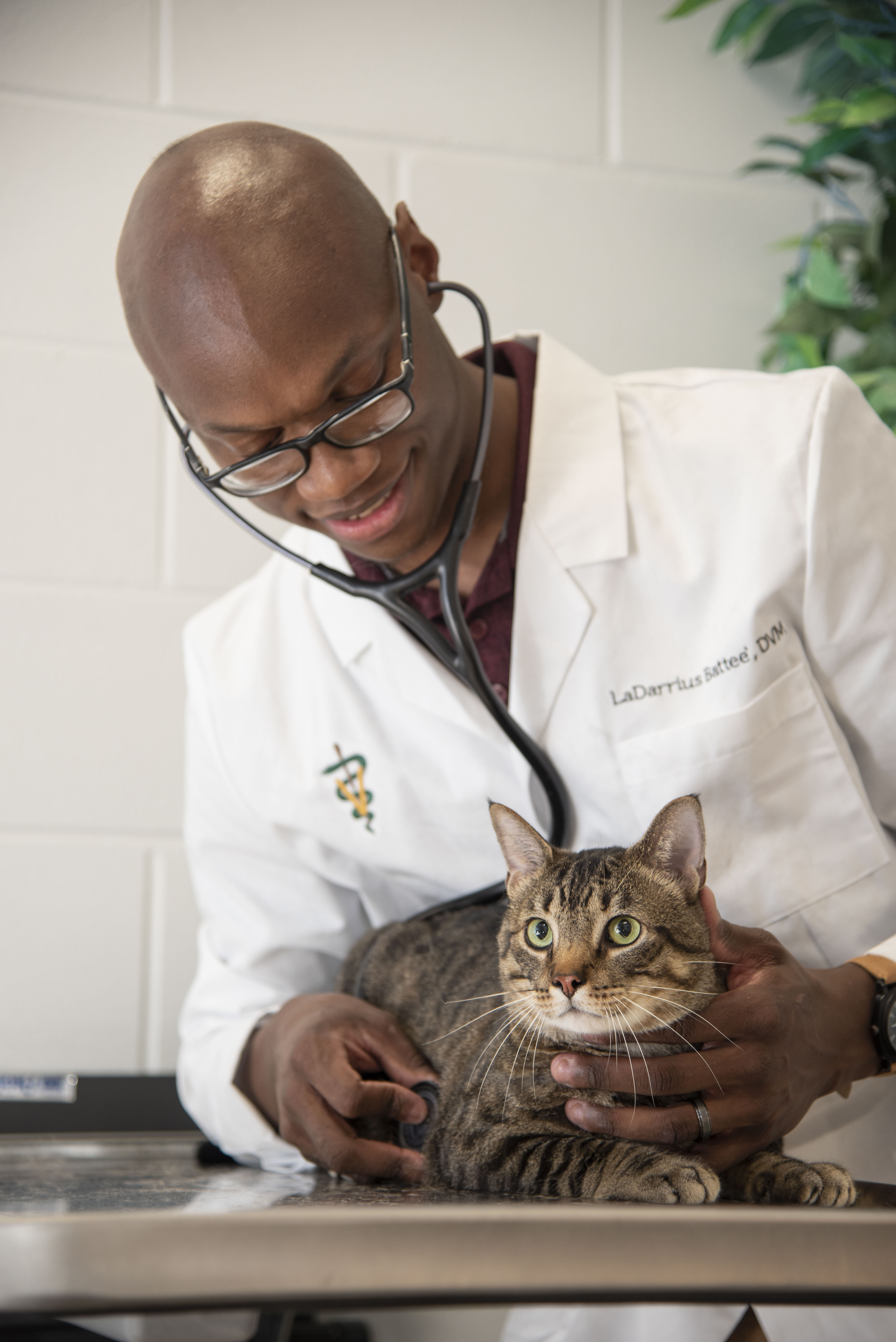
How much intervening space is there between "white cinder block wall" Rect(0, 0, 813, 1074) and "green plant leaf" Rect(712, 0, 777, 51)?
0.22 meters

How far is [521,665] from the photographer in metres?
1.04

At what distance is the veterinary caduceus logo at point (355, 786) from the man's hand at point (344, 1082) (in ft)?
0.67

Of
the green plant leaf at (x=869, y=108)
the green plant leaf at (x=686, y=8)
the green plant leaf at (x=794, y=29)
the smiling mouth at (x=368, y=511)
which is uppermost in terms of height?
the green plant leaf at (x=794, y=29)

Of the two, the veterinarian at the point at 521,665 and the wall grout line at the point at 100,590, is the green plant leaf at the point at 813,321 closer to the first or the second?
the veterinarian at the point at 521,665

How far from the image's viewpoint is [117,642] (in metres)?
1.57

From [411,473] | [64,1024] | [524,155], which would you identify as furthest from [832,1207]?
[524,155]

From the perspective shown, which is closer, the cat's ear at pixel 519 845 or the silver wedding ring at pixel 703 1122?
the silver wedding ring at pixel 703 1122

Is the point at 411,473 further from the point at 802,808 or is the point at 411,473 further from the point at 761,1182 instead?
the point at 761,1182

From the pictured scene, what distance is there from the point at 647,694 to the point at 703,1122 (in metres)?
0.44

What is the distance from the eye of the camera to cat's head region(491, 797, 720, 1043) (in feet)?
2.39

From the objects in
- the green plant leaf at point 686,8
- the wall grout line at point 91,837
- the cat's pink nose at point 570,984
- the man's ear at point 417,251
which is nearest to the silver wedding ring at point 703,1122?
the cat's pink nose at point 570,984

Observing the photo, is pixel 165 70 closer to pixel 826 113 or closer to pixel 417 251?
pixel 417 251

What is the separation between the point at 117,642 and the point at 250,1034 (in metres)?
0.70

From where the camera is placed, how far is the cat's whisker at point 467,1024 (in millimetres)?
856
